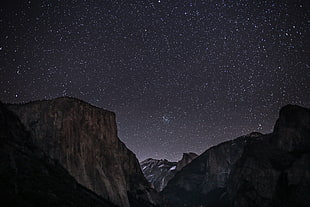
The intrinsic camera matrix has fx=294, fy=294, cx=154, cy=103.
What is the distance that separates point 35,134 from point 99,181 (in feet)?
101

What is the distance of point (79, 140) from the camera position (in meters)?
122

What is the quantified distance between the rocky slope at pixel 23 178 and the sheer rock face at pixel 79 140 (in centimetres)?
2069

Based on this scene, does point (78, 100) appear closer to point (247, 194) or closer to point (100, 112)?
point (100, 112)

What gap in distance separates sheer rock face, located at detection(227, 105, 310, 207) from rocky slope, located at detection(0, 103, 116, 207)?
99994 millimetres

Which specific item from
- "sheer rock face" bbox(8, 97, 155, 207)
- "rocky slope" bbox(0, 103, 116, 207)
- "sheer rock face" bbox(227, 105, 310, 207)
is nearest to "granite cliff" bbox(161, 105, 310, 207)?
"sheer rock face" bbox(227, 105, 310, 207)

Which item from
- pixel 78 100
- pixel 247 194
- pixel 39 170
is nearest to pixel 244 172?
pixel 247 194

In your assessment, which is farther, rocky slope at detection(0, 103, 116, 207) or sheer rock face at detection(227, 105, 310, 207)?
sheer rock face at detection(227, 105, 310, 207)

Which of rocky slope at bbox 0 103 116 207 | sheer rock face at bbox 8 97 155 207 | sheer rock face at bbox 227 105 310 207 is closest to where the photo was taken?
rocky slope at bbox 0 103 116 207

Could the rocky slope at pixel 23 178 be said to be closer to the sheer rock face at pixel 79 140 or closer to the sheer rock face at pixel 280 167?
the sheer rock face at pixel 79 140

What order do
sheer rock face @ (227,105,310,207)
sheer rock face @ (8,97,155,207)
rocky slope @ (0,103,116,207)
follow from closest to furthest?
rocky slope @ (0,103,116,207) → sheer rock face @ (8,97,155,207) → sheer rock face @ (227,105,310,207)

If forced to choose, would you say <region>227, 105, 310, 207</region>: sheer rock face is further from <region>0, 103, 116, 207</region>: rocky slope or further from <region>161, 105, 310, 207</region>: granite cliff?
<region>0, 103, 116, 207</region>: rocky slope

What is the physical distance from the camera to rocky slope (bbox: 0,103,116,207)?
2153 inches

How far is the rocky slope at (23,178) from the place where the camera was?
54.7m

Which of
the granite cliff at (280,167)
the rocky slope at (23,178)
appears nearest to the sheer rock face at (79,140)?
the rocky slope at (23,178)
